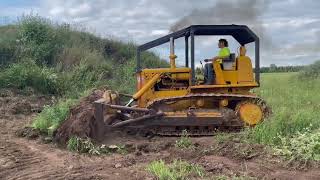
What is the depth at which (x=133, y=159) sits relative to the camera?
9219mm

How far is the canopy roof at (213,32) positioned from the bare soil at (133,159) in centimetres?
241

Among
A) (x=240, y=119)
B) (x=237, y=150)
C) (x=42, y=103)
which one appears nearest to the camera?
(x=237, y=150)

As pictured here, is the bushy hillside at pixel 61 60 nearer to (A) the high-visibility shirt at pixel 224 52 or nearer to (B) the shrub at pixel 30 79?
(B) the shrub at pixel 30 79

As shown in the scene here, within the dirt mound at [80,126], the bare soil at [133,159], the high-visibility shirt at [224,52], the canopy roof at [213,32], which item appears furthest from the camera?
the high-visibility shirt at [224,52]

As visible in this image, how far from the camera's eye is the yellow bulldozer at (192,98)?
39.4 ft

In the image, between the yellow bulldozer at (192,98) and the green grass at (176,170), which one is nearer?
the green grass at (176,170)

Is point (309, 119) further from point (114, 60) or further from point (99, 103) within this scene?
point (114, 60)

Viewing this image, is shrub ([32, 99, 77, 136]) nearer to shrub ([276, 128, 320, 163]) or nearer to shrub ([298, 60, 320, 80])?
shrub ([276, 128, 320, 163])

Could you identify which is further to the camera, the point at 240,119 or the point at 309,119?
the point at 240,119

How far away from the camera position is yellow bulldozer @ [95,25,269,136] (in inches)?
472

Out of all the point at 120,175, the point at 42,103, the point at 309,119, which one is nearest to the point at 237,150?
the point at 309,119

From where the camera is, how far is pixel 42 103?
18.6 meters

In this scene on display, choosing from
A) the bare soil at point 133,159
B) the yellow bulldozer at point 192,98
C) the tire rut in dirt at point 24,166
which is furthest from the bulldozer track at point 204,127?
the tire rut in dirt at point 24,166

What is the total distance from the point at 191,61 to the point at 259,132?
3.10 meters
